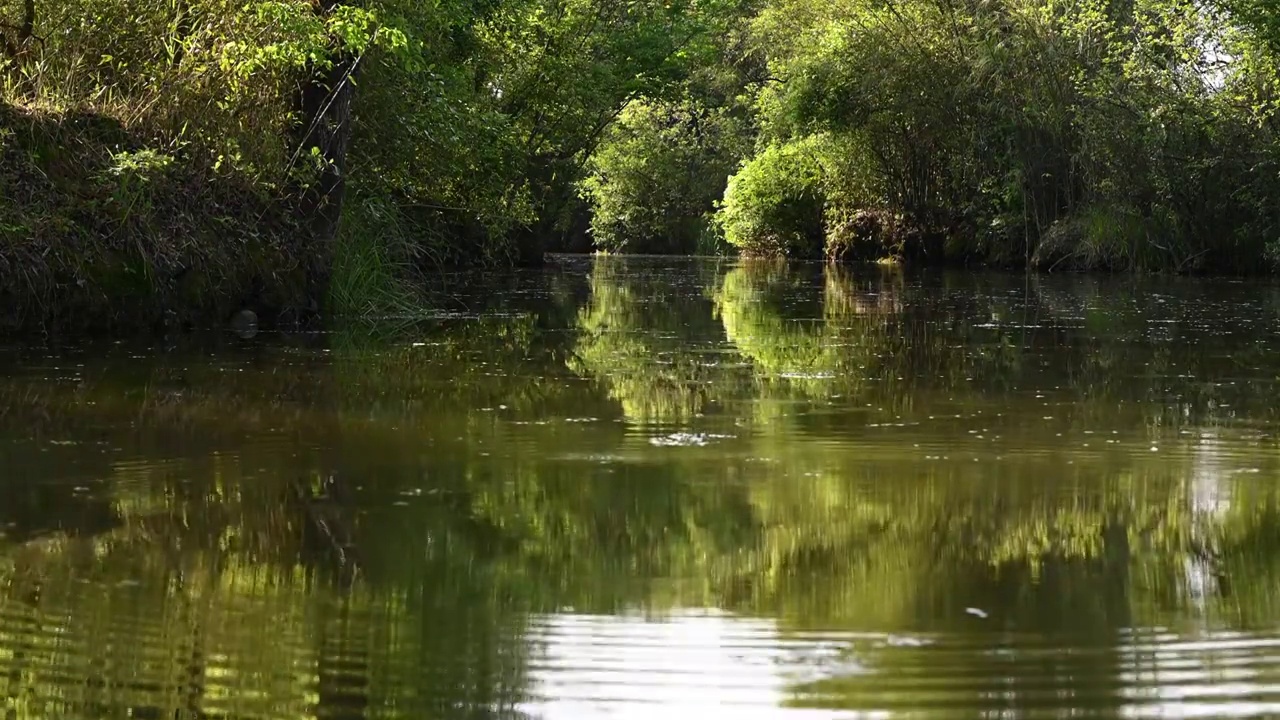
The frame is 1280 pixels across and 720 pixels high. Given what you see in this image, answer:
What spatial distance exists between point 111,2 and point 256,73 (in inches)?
54.1

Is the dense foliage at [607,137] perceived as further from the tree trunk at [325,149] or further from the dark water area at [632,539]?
the dark water area at [632,539]

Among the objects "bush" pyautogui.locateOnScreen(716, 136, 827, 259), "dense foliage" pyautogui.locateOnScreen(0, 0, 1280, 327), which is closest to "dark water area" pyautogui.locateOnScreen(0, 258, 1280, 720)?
"dense foliage" pyautogui.locateOnScreen(0, 0, 1280, 327)

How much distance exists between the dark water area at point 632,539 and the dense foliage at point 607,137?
2.49 m

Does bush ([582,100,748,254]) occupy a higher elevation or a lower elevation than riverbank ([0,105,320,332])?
higher

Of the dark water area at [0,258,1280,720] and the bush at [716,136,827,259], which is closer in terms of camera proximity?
the dark water area at [0,258,1280,720]

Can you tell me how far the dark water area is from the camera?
12.0 ft

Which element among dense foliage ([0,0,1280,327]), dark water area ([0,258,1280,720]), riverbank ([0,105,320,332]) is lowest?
dark water area ([0,258,1280,720])

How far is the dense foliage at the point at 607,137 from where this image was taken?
1284cm

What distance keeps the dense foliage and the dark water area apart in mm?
2492

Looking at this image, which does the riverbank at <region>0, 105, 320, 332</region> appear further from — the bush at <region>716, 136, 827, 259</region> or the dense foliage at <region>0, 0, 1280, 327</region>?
the bush at <region>716, 136, 827, 259</region>

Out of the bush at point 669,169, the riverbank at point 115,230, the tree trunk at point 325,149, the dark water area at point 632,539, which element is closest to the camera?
the dark water area at point 632,539

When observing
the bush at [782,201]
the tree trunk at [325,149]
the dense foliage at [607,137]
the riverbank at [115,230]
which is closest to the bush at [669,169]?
the dense foliage at [607,137]

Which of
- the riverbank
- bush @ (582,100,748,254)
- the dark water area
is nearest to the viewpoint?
the dark water area

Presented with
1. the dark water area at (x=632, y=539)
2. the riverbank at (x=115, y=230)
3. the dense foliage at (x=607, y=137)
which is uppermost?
the dense foliage at (x=607, y=137)
